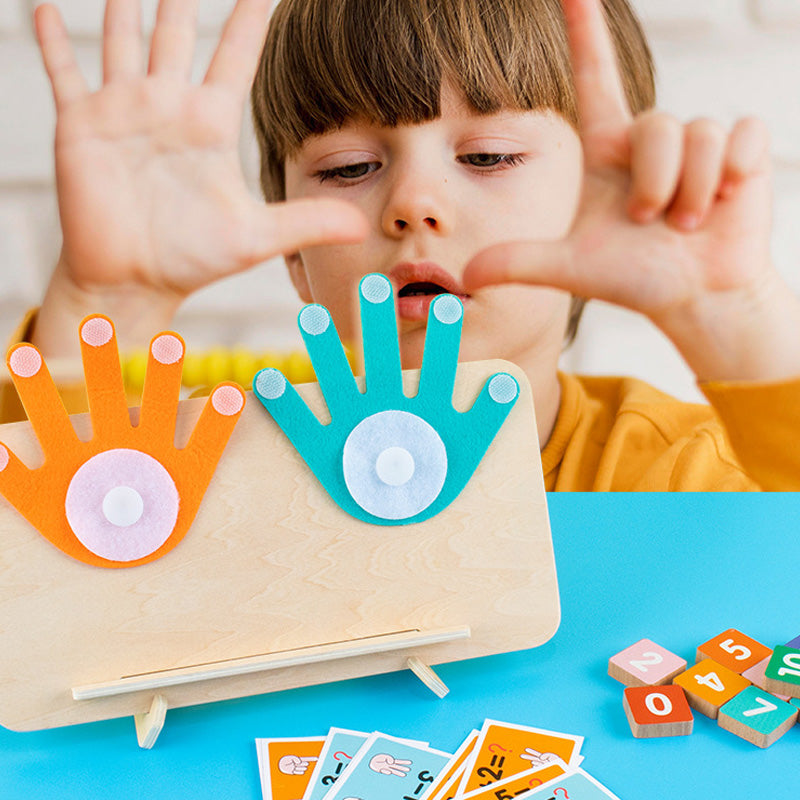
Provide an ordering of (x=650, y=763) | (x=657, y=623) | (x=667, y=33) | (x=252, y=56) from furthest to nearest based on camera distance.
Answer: (x=667, y=33) < (x=252, y=56) < (x=657, y=623) < (x=650, y=763)

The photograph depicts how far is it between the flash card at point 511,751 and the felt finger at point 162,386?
0.79ft

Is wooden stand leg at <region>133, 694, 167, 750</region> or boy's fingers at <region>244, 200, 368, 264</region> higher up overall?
boy's fingers at <region>244, 200, 368, 264</region>

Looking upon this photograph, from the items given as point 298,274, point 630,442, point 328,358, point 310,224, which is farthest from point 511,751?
point 298,274

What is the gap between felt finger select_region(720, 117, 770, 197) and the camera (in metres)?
0.57

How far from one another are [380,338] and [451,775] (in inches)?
9.6

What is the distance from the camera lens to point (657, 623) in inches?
20.6

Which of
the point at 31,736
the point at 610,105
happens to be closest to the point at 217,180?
the point at 610,105

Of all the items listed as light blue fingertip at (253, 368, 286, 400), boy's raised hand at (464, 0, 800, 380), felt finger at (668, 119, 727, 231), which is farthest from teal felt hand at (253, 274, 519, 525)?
felt finger at (668, 119, 727, 231)

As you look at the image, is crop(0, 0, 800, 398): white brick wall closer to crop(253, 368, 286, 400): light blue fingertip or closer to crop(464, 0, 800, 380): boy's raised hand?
crop(464, 0, 800, 380): boy's raised hand

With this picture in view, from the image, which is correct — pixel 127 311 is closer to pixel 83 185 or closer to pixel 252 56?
pixel 83 185

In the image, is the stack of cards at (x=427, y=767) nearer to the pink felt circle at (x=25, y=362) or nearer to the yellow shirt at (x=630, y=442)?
the pink felt circle at (x=25, y=362)

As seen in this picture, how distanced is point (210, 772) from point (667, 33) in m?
1.35

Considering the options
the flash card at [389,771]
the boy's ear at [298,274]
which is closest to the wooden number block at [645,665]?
the flash card at [389,771]

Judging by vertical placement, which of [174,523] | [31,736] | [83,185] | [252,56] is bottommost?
[31,736]
